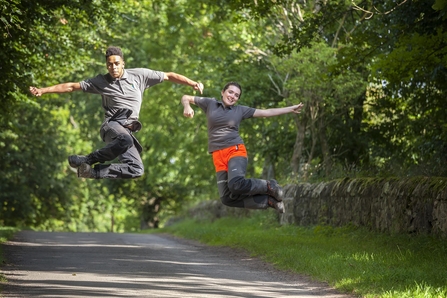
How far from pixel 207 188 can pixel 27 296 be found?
35.7 metres

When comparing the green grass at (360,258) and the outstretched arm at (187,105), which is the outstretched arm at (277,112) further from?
the green grass at (360,258)

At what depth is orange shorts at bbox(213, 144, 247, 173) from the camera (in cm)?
1121

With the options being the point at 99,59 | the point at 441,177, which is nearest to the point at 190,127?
the point at 99,59

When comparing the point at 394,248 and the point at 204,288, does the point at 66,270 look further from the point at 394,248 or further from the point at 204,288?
the point at 394,248

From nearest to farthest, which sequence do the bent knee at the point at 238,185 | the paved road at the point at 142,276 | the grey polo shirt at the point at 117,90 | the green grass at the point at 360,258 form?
1. the paved road at the point at 142,276
2. the green grass at the point at 360,258
3. the bent knee at the point at 238,185
4. the grey polo shirt at the point at 117,90

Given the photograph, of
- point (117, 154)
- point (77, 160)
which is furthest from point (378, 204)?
point (77, 160)

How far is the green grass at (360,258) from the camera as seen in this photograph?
408 inches

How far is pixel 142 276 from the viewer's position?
38.5 feet

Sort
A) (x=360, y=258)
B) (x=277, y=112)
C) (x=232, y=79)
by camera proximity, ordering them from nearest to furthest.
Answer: (x=277, y=112)
(x=360, y=258)
(x=232, y=79)

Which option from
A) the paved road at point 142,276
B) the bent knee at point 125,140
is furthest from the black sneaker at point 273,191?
the bent knee at point 125,140

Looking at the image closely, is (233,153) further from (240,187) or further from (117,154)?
(117,154)

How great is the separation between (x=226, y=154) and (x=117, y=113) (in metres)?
1.55

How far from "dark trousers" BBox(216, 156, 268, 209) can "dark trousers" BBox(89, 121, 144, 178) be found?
1.15 meters

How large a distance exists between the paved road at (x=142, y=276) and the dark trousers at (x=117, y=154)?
1369 millimetres
